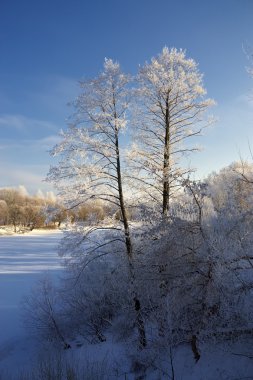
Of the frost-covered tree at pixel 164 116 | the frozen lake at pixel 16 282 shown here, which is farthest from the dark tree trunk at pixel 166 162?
the frozen lake at pixel 16 282

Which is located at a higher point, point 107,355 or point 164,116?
point 164,116

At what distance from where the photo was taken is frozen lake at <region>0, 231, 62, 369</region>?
55.9ft

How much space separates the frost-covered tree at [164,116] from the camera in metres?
11.3

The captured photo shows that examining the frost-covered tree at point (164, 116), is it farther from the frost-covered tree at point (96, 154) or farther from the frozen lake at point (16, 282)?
the frozen lake at point (16, 282)

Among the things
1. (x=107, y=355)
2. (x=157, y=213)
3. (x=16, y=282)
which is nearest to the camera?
(x=157, y=213)

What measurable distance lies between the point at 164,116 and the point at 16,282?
2176 centimetres

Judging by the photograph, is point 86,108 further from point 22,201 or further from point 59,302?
point 22,201

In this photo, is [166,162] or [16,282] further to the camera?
[16,282]

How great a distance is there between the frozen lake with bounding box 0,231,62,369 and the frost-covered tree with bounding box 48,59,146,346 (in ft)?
5.48

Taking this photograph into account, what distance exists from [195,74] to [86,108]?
3.55 m

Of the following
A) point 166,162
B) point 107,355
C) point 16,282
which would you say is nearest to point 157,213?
point 166,162

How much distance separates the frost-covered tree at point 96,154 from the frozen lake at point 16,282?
1.67 m

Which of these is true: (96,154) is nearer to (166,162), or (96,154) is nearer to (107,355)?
(166,162)

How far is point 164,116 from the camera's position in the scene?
11609 mm
